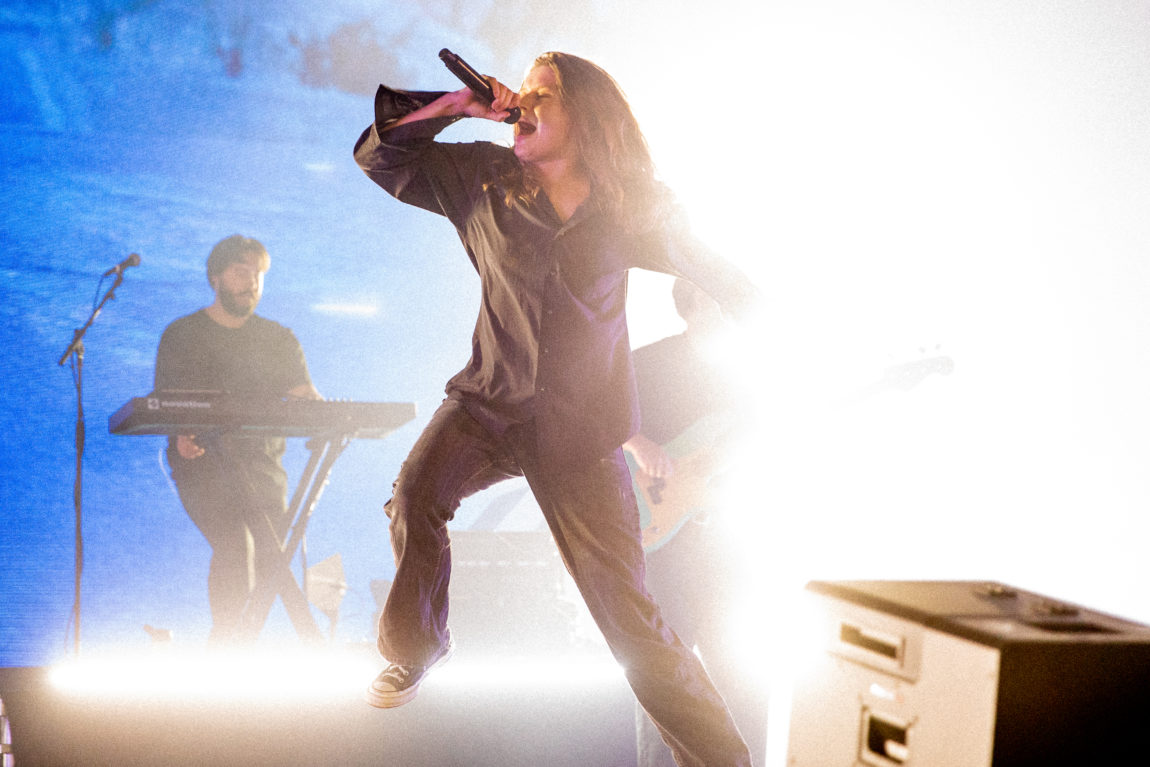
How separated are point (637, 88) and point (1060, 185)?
3.19 metres

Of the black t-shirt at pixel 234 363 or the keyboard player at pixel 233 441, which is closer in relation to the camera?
the keyboard player at pixel 233 441

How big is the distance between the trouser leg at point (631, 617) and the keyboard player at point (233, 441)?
2332 millimetres

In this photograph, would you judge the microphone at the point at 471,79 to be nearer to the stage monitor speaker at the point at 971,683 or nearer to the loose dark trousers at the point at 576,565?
the loose dark trousers at the point at 576,565

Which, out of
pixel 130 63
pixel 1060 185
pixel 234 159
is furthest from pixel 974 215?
pixel 130 63

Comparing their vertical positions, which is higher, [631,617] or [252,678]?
[631,617]

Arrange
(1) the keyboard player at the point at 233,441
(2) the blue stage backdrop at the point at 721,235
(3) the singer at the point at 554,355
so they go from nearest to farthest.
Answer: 1. (3) the singer at the point at 554,355
2. (1) the keyboard player at the point at 233,441
3. (2) the blue stage backdrop at the point at 721,235

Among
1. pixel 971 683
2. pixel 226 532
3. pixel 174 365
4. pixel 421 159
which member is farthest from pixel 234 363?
pixel 971 683

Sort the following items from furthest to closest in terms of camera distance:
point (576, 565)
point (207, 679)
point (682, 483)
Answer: point (682, 483)
point (207, 679)
point (576, 565)

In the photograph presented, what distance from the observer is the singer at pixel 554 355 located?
2.37m

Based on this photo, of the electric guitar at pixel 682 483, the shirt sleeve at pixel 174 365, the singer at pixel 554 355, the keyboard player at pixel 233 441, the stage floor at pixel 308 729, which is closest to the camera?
the singer at pixel 554 355

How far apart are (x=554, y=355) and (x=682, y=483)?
1.09 m

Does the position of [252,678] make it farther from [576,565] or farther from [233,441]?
[233,441]

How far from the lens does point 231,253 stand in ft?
15.1

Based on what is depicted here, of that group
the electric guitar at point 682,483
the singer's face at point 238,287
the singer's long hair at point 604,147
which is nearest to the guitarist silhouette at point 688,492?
the electric guitar at point 682,483
